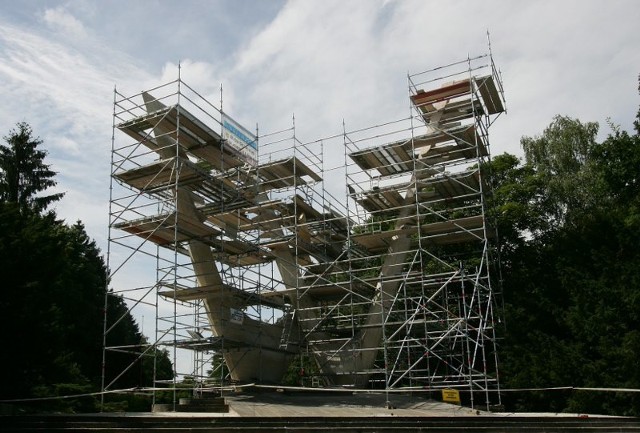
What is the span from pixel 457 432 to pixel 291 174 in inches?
612

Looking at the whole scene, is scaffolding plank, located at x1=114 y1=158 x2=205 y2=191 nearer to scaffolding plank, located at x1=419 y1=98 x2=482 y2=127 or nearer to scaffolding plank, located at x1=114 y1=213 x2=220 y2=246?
scaffolding plank, located at x1=114 y1=213 x2=220 y2=246

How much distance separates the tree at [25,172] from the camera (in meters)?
29.0

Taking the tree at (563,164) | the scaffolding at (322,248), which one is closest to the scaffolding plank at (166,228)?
the scaffolding at (322,248)

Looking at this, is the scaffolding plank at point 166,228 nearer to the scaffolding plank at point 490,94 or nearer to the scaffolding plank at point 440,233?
the scaffolding plank at point 440,233

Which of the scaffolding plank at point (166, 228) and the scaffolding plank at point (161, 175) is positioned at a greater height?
the scaffolding plank at point (161, 175)

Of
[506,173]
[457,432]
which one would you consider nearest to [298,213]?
[506,173]

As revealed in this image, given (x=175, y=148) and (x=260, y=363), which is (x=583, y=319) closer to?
(x=260, y=363)

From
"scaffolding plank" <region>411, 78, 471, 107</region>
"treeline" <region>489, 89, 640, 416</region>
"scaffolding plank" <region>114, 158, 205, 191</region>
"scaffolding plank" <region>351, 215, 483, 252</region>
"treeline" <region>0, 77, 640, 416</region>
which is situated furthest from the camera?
"scaffolding plank" <region>411, 78, 471, 107</region>

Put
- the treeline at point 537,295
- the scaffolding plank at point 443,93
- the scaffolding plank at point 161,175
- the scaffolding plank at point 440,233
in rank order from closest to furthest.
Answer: the treeline at point 537,295, the scaffolding plank at point 161,175, the scaffolding plank at point 440,233, the scaffolding plank at point 443,93

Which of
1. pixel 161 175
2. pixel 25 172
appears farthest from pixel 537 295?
pixel 25 172

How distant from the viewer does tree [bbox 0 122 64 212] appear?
29.0 meters

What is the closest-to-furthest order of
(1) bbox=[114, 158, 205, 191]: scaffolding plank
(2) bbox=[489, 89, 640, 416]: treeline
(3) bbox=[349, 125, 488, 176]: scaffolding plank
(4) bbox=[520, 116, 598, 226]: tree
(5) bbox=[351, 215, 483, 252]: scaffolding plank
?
1. (2) bbox=[489, 89, 640, 416]: treeline
2. (1) bbox=[114, 158, 205, 191]: scaffolding plank
3. (5) bbox=[351, 215, 483, 252]: scaffolding plank
4. (3) bbox=[349, 125, 488, 176]: scaffolding plank
5. (4) bbox=[520, 116, 598, 226]: tree

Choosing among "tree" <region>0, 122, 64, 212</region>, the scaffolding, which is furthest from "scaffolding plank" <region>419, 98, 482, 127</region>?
"tree" <region>0, 122, 64, 212</region>

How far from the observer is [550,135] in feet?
107
